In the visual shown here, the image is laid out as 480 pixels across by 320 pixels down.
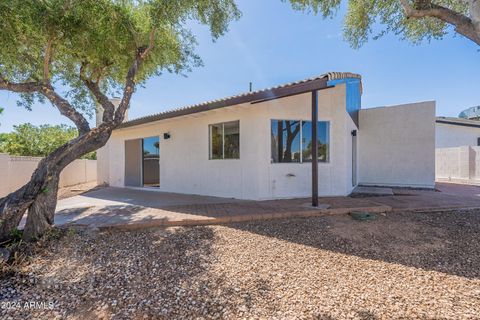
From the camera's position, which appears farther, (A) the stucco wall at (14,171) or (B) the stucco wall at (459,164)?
(B) the stucco wall at (459,164)

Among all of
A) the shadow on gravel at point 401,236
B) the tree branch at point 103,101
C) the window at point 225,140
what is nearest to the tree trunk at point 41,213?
the tree branch at point 103,101

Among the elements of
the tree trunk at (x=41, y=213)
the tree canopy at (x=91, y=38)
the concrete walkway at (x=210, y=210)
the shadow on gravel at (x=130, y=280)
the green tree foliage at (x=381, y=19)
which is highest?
the green tree foliage at (x=381, y=19)

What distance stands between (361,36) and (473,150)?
11838 millimetres

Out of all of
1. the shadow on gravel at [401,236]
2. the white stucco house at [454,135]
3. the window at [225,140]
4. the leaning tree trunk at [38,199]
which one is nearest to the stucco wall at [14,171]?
the leaning tree trunk at [38,199]

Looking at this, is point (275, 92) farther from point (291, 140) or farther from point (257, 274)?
point (257, 274)

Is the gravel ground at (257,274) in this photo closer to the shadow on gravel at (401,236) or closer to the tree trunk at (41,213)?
the shadow on gravel at (401,236)

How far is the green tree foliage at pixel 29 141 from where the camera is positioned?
18.4 m

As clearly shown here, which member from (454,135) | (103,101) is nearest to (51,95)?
(103,101)

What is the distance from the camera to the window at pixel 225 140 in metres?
8.11

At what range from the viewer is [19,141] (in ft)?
62.4

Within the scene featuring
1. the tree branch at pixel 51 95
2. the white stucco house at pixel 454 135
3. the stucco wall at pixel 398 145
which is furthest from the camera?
the white stucco house at pixel 454 135

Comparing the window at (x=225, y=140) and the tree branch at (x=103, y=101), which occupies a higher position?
the tree branch at (x=103, y=101)

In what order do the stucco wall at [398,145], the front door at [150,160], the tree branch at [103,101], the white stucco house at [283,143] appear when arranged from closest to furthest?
the tree branch at [103,101] → the white stucco house at [283,143] → the stucco wall at [398,145] → the front door at [150,160]

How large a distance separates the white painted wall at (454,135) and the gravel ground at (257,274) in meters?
18.1
